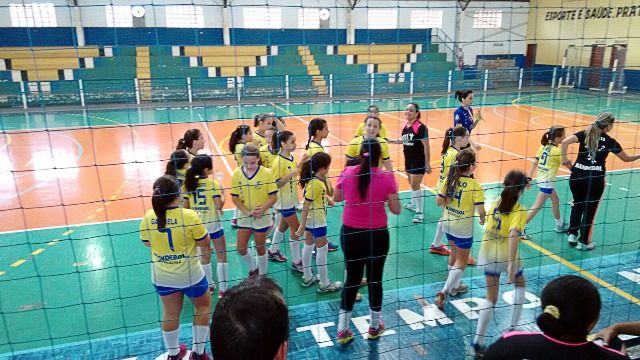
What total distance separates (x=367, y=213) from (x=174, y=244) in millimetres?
1554

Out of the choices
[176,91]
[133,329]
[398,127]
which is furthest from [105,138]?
[133,329]

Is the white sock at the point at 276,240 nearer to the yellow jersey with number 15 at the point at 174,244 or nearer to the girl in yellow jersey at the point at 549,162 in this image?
the yellow jersey with number 15 at the point at 174,244

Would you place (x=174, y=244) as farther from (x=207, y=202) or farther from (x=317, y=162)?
Result: (x=317, y=162)

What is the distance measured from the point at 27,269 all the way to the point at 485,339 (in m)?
5.40

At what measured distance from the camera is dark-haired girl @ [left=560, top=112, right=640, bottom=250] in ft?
18.0

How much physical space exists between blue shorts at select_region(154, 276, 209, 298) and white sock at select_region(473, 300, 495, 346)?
7.56 ft

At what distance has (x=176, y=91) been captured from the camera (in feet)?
66.8

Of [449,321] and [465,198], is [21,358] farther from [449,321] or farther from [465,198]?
[465,198]

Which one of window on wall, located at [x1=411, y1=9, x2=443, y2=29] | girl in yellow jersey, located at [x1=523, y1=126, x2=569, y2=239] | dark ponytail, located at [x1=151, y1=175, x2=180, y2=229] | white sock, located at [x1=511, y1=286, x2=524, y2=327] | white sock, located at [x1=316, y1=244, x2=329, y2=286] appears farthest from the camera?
window on wall, located at [x1=411, y1=9, x2=443, y2=29]

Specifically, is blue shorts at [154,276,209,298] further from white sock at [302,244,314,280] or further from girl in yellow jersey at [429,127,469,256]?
girl in yellow jersey at [429,127,469,256]

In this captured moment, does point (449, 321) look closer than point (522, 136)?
Yes

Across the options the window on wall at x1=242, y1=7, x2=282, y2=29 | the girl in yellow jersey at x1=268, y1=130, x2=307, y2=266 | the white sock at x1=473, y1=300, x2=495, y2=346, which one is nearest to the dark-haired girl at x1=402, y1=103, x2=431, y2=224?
the girl in yellow jersey at x1=268, y1=130, x2=307, y2=266

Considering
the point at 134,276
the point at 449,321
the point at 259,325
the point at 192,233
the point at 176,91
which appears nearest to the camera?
the point at 259,325

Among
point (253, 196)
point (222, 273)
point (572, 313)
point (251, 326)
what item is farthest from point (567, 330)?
point (222, 273)
